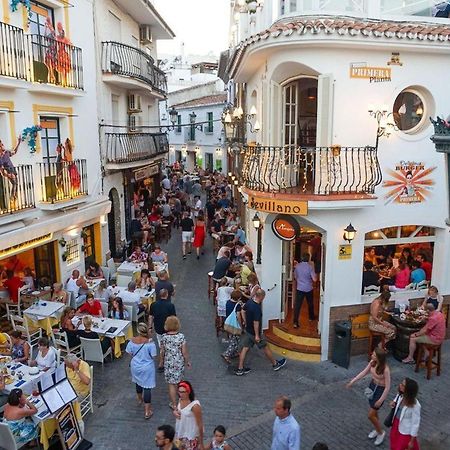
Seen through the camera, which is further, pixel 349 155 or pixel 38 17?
pixel 38 17

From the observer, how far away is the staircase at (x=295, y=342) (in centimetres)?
1086

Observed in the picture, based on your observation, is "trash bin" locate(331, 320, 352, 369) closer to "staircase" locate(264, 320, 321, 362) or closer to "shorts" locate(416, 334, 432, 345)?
"staircase" locate(264, 320, 321, 362)

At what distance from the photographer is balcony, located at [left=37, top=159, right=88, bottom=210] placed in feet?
41.9

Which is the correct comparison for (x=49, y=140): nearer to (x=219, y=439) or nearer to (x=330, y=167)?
(x=330, y=167)

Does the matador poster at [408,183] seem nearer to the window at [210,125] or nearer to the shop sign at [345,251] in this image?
the shop sign at [345,251]

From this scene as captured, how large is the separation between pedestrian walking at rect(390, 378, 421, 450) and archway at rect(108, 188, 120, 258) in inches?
546

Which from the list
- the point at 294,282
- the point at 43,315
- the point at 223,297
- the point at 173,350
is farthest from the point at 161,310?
the point at 294,282

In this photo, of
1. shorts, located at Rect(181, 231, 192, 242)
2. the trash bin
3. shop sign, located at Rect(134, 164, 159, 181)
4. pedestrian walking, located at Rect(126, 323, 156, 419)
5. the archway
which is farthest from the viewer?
shop sign, located at Rect(134, 164, 159, 181)

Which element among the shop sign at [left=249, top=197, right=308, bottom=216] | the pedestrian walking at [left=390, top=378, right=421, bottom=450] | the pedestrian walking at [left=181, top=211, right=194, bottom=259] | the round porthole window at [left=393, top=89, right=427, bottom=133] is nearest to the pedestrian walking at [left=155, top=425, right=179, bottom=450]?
the pedestrian walking at [left=390, top=378, right=421, bottom=450]

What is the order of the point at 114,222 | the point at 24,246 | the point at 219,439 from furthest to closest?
1. the point at 114,222
2. the point at 24,246
3. the point at 219,439

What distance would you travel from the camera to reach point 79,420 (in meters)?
8.01

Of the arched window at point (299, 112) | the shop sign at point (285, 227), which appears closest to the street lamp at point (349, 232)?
the shop sign at point (285, 227)

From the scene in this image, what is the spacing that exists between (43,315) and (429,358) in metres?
8.67

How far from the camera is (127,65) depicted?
18672mm
